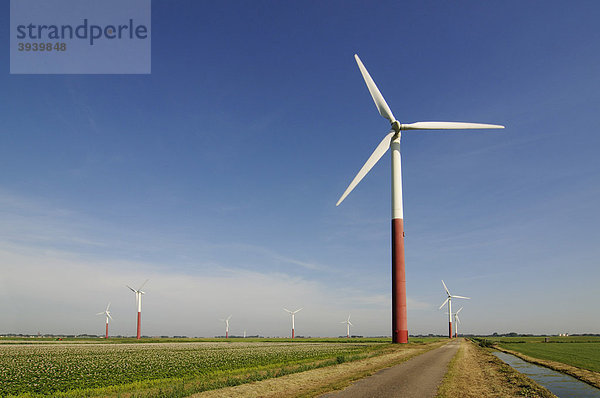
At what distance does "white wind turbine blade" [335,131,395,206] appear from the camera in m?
64.0

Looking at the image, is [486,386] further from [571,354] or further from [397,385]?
[571,354]

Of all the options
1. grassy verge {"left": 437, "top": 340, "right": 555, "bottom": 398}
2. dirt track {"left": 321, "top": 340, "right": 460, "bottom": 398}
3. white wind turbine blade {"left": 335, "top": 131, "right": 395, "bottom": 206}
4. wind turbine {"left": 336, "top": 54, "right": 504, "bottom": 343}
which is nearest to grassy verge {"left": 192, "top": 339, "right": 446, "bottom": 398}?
dirt track {"left": 321, "top": 340, "right": 460, "bottom": 398}

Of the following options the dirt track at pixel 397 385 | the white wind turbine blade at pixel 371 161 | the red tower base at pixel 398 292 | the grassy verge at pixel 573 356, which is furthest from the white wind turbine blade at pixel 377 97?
the dirt track at pixel 397 385

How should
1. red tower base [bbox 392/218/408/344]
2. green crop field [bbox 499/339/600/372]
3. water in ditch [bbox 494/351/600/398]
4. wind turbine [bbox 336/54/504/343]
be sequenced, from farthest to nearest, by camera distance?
1. wind turbine [bbox 336/54/504/343]
2. red tower base [bbox 392/218/408/344]
3. green crop field [bbox 499/339/600/372]
4. water in ditch [bbox 494/351/600/398]

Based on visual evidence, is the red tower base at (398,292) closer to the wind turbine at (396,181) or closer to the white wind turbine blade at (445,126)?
the wind turbine at (396,181)

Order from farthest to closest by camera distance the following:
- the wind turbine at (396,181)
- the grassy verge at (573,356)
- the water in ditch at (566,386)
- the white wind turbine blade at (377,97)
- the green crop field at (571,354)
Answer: the white wind turbine blade at (377,97) < the wind turbine at (396,181) < the green crop field at (571,354) < the grassy verge at (573,356) < the water in ditch at (566,386)

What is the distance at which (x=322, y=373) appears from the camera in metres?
30.4

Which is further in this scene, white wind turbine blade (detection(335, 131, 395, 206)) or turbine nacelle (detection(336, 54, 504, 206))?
turbine nacelle (detection(336, 54, 504, 206))

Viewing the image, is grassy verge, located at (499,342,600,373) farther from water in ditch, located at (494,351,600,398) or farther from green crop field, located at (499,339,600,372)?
water in ditch, located at (494,351,600,398)

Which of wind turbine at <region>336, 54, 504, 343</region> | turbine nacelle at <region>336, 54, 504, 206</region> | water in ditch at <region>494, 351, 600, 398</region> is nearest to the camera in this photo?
water in ditch at <region>494, 351, 600, 398</region>

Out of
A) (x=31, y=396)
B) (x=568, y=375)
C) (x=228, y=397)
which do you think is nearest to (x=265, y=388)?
(x=228, y=397)

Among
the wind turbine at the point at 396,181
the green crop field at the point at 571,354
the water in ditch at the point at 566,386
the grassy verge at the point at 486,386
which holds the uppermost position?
the wind turbine at the point at 396,181

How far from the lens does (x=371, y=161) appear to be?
67688 millimetres

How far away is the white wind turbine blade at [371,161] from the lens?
6400cm
